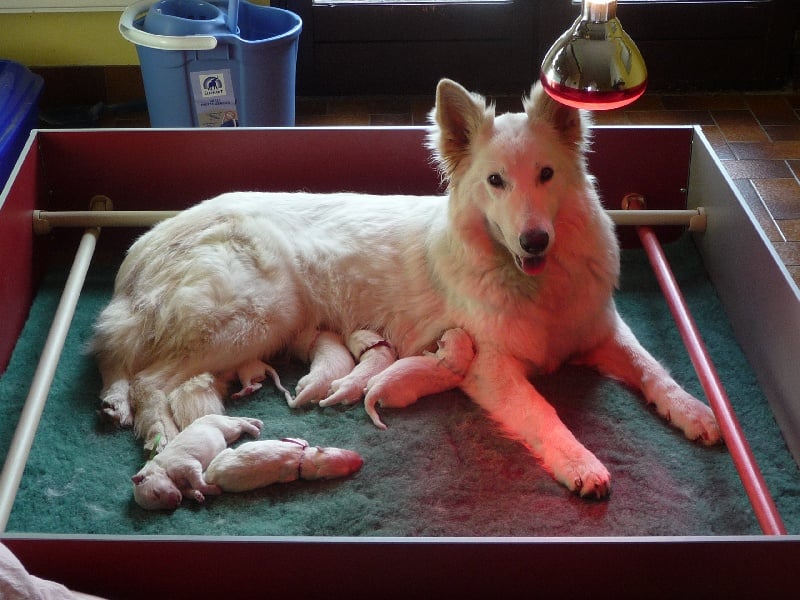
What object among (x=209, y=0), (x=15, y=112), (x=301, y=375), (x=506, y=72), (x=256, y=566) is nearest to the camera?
(x=256, y=566)

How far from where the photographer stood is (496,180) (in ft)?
7.72

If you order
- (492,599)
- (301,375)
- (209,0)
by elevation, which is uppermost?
(209,0)

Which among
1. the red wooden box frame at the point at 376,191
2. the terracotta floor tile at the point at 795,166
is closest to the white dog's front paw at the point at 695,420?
the red wooden box frame at the point at 376,191

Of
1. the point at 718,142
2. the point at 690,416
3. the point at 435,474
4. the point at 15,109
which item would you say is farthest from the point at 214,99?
the point at 690,416

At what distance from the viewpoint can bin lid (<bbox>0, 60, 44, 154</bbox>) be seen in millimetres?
3398

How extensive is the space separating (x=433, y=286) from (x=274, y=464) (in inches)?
26.9

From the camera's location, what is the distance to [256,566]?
1.82m

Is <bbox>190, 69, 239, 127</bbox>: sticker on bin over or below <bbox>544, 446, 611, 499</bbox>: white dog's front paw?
over

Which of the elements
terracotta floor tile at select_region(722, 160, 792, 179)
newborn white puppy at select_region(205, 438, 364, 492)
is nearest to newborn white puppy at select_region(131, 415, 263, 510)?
newborn white puppy at select_region(205, 438, 364, 492)

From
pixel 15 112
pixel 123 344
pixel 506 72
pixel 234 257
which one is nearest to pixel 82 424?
pixel 123 344

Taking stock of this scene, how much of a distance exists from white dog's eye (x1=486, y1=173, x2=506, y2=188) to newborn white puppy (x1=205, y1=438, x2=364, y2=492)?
28.1 inches

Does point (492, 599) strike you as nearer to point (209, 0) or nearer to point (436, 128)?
point (436, 128)

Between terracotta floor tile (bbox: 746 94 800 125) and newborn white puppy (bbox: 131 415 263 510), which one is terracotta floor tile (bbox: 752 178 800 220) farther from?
newborn white puppy (bbox: 131 415 263 510)

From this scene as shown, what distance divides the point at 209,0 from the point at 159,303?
1715mm
